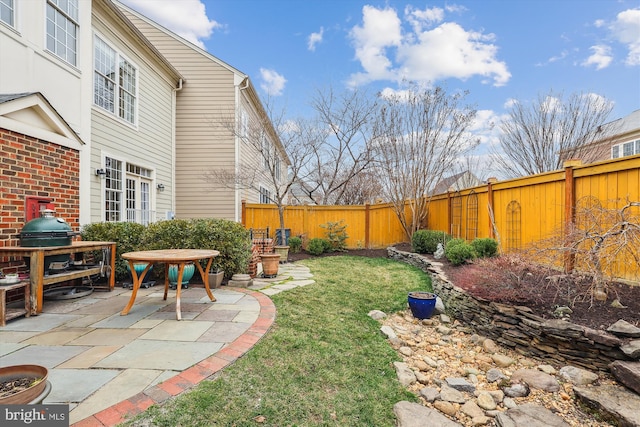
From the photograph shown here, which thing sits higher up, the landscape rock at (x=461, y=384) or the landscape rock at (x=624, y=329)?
the landscape rock at (x=624, y=329)

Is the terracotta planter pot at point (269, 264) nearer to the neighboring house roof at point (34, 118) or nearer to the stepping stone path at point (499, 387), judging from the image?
the stepping stone path at point (499, 387)

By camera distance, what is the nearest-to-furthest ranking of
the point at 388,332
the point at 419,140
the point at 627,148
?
the point at 388,332 < the point at 419,140 < the point at 627,148

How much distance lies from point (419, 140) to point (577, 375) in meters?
7.11

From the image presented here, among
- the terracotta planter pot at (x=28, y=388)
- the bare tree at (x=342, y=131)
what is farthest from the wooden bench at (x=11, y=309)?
the bare tree at (x=342, y=131)

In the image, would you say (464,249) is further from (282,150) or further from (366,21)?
(366,21)

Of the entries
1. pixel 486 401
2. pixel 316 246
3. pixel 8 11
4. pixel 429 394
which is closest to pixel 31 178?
pixel 8 11

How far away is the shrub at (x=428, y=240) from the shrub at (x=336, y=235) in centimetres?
265

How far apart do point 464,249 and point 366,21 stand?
7608 millimetres

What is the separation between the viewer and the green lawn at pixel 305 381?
186cm

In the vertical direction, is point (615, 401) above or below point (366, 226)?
below

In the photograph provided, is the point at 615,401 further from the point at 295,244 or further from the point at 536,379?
the point at 295,244

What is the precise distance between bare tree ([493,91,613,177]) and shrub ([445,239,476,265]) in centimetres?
758

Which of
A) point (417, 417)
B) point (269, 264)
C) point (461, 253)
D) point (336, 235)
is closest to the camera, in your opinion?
point (417, 417)

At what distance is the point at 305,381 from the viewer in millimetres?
2363
